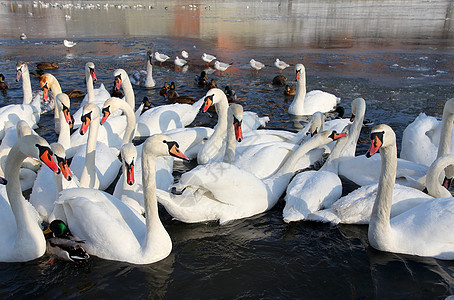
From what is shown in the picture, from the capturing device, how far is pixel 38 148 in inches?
189

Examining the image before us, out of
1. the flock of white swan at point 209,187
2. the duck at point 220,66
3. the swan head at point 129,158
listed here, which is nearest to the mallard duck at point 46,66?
the duck at point 220,66

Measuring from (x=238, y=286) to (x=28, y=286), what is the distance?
2.59 metres

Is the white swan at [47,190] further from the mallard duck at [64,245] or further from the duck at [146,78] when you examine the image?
the duck at [146,78]

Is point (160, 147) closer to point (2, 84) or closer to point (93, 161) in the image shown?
point (93, 161)

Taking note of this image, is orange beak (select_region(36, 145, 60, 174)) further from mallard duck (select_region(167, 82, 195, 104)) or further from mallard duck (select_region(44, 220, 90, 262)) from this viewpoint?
mallard duck (select_region(167, 82, 195, 104))

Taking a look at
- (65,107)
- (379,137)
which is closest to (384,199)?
(379,137)

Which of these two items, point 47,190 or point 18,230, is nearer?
point 18,230

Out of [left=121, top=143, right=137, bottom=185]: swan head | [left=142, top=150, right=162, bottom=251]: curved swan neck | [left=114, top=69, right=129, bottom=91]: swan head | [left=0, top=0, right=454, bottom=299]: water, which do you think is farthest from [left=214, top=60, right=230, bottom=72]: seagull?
[left=142, top=150, right=162, bottom=251]: curved swan neck

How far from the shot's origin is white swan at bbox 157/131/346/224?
20.0ft

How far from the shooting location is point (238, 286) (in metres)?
5.14

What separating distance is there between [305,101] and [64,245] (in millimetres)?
8682

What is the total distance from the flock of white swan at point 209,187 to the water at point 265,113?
9.7 inches

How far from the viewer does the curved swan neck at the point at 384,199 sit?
213 inches

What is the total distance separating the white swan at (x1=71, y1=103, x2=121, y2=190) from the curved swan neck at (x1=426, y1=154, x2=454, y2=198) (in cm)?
551
